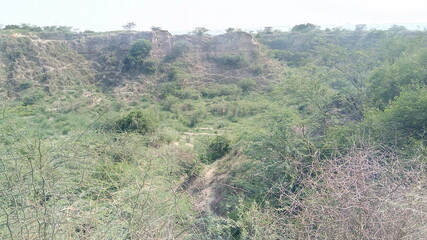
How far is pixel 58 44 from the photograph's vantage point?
89.1 feet

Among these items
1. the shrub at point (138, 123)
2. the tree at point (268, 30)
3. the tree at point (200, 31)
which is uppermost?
the tree at point (200, 31)

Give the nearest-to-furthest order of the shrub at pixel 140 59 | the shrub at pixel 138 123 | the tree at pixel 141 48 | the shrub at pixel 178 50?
the shrub at pixel 138 123 → the shrub at pixel 140 59 → the tree at pixel 141 48 → the shrub at pixel 178 50

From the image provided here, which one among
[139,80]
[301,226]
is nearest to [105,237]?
[301,226]

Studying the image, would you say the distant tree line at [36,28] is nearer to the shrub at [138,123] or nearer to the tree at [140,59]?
the tree at [140,59]

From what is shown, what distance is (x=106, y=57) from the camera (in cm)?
2781

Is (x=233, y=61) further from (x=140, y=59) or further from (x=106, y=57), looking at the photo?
(x=106, y=57)

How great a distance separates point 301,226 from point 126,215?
191cm

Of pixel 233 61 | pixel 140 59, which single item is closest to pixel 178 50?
pixel 140 59

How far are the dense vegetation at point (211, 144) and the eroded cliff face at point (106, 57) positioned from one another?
0.42ft

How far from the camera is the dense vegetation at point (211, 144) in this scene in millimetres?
3246

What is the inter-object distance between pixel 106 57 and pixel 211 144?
62.0 feet

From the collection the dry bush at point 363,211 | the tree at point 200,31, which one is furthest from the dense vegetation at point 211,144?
the tree at point 200,31

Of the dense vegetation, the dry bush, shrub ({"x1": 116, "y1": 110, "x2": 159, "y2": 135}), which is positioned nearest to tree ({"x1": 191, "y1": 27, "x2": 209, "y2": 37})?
the dense vegetation

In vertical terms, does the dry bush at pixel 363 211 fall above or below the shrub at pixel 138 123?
above
